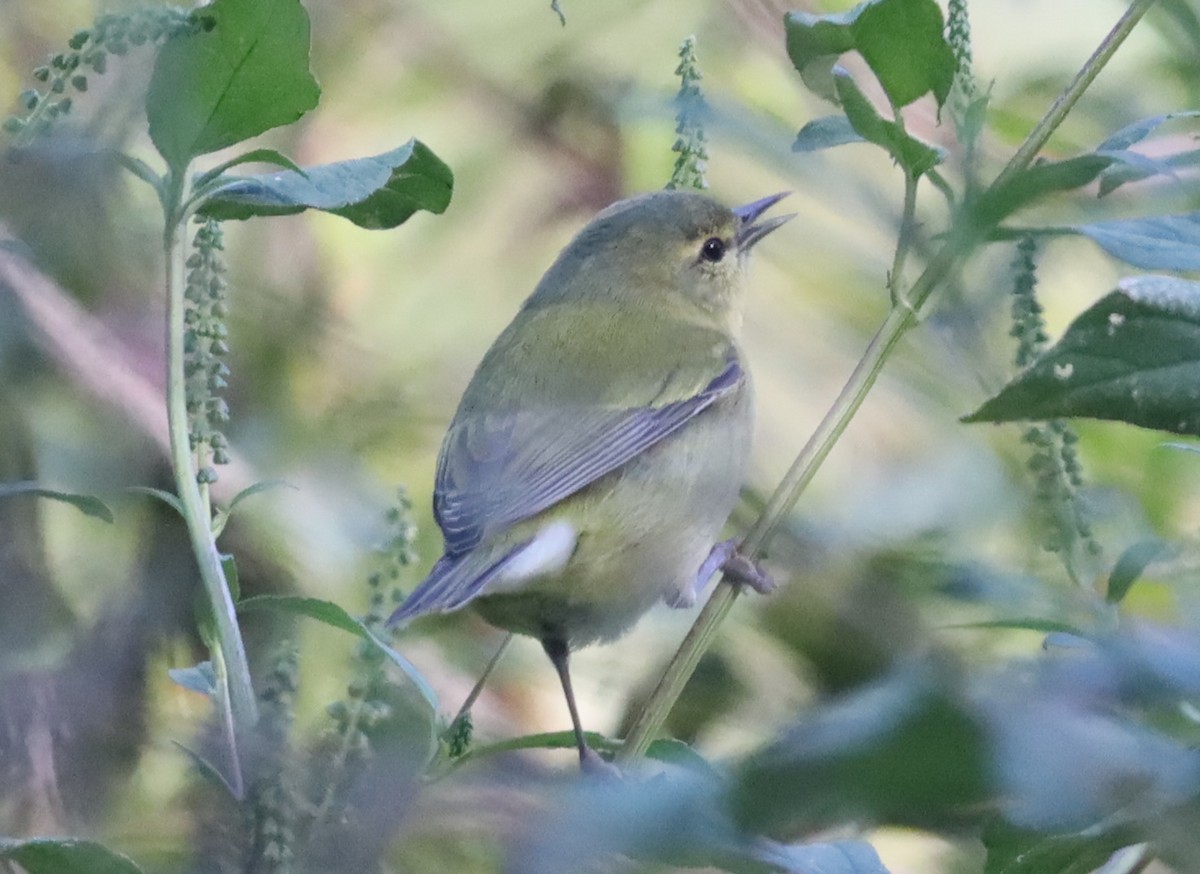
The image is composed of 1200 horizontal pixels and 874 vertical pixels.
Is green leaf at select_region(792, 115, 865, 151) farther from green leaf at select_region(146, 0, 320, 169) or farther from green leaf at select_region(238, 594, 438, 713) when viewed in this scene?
green leaf at select_region(238, 594, 438, 713)

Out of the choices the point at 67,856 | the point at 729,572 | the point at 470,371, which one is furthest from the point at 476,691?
the point at 470,371

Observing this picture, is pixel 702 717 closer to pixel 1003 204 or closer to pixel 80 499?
pixel 80 499

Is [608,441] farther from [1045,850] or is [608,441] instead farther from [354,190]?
[1045,850]

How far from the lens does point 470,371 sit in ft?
11.5

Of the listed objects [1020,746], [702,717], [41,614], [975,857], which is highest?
[1020,746]

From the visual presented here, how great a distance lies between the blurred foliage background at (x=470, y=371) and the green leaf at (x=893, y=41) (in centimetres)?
12

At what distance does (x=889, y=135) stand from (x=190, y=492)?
71 centimetres

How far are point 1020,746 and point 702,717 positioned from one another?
6.06 feet

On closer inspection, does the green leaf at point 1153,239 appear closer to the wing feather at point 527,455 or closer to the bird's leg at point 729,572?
the bird's leg at point 729,572

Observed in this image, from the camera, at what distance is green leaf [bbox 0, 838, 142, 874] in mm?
1094

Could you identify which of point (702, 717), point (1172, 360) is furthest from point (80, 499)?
point (702, 717)

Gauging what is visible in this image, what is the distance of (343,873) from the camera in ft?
3.04

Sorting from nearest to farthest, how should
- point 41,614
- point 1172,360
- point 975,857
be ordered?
1. point 1172,360
2. point 975,857
3. point 41,614

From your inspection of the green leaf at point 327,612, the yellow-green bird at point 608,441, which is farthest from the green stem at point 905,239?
the yellow-green bird at point 608,441
